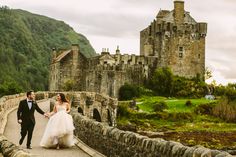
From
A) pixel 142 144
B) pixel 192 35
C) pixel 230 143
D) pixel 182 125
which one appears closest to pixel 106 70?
pixel 192 35

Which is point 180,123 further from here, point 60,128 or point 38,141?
point 60,128

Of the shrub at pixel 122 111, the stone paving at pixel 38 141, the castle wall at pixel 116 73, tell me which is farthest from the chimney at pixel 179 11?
the stone paving at pixel 38 141

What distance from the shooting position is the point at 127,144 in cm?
1606

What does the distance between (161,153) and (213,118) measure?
6462 centimetres

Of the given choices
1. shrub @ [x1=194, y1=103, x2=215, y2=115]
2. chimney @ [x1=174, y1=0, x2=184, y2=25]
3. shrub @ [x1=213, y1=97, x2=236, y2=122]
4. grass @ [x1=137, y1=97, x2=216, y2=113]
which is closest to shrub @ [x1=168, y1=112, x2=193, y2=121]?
grass @ [x1=137, y1=97, x2=216, y2=113]

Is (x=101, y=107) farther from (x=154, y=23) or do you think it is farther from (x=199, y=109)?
(x=154, y=23)

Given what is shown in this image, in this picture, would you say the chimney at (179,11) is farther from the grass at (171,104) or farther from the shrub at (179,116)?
the shrub at (179,116)

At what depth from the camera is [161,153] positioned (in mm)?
13672

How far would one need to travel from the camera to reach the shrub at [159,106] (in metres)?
74.5

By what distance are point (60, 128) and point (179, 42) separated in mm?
76325

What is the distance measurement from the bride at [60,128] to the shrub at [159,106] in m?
54.7

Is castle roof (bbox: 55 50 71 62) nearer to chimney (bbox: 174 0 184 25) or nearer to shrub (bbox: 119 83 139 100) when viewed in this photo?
shrub (bbox: 119 83 139 100)

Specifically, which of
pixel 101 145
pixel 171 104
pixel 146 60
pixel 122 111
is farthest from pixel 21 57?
pixel 101 145

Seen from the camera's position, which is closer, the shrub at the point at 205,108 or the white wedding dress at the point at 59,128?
the white wedding dress at the point at 59,128
